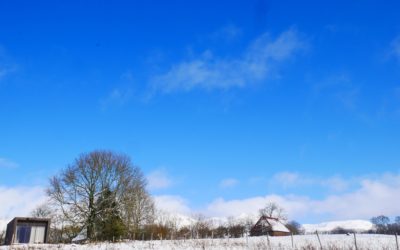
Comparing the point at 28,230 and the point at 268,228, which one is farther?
the point at 268,228

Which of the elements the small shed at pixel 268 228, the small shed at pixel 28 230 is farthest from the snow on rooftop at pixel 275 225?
the small shed at pixel 28 230

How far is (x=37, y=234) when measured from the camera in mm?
45875

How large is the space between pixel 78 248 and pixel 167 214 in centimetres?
4749

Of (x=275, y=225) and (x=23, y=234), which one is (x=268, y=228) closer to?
(x=275, y=225)

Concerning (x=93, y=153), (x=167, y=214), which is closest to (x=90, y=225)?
(x=93, y=153)

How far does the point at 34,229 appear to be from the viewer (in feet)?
151

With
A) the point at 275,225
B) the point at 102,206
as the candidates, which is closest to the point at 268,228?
the point at 275,225

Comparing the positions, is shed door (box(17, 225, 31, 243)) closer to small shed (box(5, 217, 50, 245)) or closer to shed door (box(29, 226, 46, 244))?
small shed (box(5, 217, 50, 245))

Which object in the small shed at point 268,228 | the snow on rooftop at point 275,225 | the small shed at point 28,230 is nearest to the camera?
the small shed at point 28,230

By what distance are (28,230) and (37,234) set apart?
3.43 feet

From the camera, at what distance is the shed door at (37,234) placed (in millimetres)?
45441

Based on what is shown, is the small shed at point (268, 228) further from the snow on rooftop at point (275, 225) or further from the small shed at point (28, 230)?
the small shed at point (28, 230)

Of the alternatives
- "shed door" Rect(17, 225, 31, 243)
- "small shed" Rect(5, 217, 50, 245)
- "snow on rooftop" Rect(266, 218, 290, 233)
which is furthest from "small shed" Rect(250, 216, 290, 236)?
"shed door" Rect(17, 225, 31, 243)

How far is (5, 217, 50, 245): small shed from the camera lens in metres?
44.6
